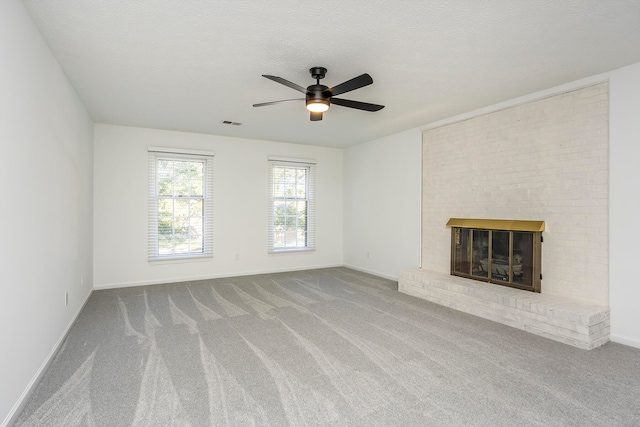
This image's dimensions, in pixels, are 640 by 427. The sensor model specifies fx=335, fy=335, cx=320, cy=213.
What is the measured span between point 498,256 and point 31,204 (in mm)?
4598

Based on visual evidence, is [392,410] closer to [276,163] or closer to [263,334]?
[263,334]

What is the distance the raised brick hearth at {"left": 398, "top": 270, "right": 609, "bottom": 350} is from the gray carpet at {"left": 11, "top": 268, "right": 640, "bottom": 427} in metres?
0.14

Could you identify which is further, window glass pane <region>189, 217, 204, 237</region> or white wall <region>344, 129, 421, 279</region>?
window glass pane <region>189, 217, 204, 237</region>

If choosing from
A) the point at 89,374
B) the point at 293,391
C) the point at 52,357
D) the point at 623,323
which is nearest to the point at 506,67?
the point at 623,323

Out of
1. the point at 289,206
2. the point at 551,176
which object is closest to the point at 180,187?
the point at 289,206

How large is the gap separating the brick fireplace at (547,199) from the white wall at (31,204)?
4117 millimetres

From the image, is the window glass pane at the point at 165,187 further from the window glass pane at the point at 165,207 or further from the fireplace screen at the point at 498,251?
the fireplace screen at the point at 498,251

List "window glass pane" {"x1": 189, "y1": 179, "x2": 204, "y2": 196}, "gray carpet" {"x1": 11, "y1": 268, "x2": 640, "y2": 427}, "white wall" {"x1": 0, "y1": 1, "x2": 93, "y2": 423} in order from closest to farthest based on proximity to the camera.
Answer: "white wall" {"x1": 0, "y1": 1, "x2": 93, "y2": 423}
"gray carpet" {"x1": 11, "y1": 268, "x2": 640, "y2": 427}
"window glass pane" {"x1": 189, "y1": 179, "x2": 204, "y2": 196}

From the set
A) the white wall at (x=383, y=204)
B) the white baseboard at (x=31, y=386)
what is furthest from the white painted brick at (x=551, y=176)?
the white baseboard at (x=31, y=386)

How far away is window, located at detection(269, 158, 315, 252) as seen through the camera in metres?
6.61

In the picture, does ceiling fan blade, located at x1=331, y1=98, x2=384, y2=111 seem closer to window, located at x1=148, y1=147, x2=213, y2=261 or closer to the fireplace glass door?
the fireplace glass door

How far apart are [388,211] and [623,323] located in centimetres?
350

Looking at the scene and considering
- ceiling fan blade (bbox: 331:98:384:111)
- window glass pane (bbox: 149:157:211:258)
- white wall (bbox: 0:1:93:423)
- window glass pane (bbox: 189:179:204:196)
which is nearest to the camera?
white wall (bbox: 0:1:93:423)

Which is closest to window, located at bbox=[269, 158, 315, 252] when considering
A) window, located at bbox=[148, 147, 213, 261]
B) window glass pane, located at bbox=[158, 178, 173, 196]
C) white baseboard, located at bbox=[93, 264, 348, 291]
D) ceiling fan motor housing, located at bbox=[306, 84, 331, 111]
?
white baseboard, located at bbox=[93, 264, 348, 291]
